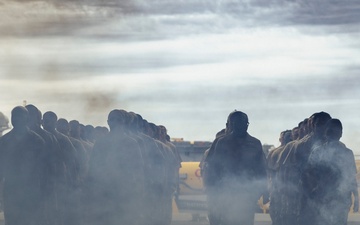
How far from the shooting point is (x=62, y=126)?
80.4ft

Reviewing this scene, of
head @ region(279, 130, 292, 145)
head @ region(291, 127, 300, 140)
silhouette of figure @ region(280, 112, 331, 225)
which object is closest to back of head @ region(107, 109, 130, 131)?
silhouette of figure @ region(280, 112, 331, 225)

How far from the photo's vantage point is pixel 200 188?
36250 millimetres

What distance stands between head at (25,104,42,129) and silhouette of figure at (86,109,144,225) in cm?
99

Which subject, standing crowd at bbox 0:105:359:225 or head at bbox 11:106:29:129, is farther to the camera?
standing crowd at bbox 0:105:359:225

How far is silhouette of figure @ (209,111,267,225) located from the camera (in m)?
19.3

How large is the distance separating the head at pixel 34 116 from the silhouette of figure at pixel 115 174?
0.99 m

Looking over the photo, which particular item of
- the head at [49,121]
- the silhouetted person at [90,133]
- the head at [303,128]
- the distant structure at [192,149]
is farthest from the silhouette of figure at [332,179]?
the distant structure at [192,149]

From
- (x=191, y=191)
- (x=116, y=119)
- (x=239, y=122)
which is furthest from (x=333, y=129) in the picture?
(x=191, y=191)

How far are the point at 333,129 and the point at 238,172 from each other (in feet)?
5.23

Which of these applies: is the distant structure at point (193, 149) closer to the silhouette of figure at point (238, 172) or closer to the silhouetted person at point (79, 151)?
the silhouetted person at point (79, 151)

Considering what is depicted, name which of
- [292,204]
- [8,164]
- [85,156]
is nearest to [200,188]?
[85,156]

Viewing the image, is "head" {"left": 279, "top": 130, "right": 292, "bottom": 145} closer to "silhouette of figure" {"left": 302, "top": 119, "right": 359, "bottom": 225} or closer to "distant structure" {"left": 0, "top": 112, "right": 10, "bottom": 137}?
"silhouette of figure" {"left": 302, "top": 119, "right": 359, "bottom": 225}

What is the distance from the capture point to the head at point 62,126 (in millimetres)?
24469

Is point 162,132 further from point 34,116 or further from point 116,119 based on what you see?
point 34,116
